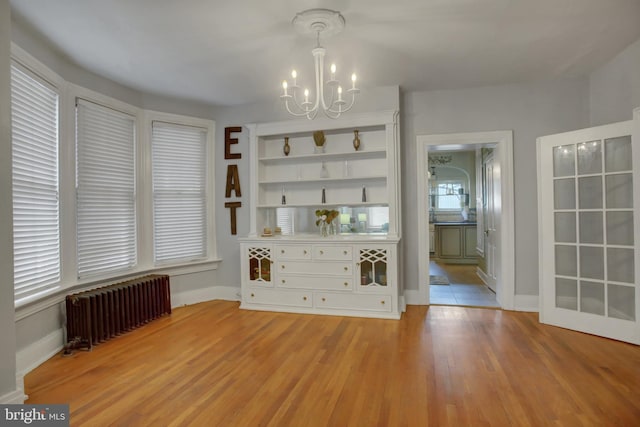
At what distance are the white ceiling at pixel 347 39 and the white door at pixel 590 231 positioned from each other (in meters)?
0.95

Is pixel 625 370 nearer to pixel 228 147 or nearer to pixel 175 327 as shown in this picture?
pixel 175 327

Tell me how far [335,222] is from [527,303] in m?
2.52

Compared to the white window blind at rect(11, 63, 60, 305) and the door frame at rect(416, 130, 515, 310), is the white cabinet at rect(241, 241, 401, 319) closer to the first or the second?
the door frame at rect(416, 130, 515, 310)

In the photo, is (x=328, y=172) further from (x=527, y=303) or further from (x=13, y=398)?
(x=13, y=398)

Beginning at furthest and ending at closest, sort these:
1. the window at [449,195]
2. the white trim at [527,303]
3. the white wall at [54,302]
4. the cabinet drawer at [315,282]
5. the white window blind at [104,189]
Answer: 1. the window at [449,195]
2. the white trim at [527,303]
3. the cabinet drawer at [315,282]
4. the white window blind at [104,189]
5. the white wall at [54,302]

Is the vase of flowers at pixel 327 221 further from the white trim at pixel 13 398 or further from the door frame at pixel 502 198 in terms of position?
the white trim at pixel 13 398

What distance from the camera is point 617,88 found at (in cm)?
346

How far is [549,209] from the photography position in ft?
12.0

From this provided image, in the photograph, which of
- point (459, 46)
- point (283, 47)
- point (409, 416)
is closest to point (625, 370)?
point (409, 416)

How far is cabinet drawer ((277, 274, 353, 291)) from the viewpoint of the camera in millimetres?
3977

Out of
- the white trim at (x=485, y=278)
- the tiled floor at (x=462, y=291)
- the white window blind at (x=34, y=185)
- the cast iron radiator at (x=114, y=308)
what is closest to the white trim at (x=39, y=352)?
the cast iron radiator at (x=114, y=308)

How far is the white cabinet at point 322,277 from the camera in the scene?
388 centimetres

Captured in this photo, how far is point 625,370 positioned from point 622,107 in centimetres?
248

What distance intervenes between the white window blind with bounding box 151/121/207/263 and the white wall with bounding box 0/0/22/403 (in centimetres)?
221
